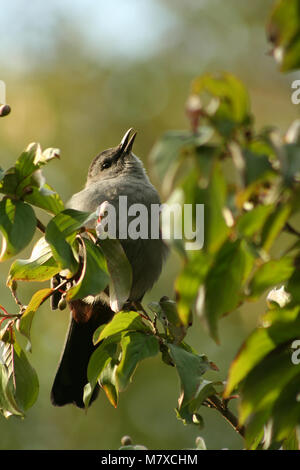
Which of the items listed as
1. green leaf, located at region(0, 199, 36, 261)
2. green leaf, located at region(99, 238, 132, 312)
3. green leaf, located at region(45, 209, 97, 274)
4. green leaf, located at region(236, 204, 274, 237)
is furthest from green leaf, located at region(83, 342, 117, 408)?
green leaf, located at region(236, 204, 274, 237)

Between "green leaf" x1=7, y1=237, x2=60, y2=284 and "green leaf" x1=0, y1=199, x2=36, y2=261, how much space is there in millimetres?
206

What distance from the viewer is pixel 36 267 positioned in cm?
246

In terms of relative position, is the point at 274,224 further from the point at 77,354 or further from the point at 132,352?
the point at 77,354

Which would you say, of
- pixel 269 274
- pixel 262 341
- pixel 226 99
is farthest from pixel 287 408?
pixel 226 99

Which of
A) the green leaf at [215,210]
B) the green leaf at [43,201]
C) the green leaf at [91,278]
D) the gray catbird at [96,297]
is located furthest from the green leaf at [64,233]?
the gray catbird at [96,297]

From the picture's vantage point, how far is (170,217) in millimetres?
1456

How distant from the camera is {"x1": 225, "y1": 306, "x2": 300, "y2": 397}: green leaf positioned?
65.2 inches

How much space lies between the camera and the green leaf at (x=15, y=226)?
220 centimetres

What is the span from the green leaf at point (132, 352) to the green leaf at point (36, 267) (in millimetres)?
397

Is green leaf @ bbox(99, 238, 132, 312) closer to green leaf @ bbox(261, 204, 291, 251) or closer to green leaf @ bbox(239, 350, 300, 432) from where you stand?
green leaf @ bbox(239, 350, 300, 432)

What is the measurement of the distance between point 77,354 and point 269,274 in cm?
287

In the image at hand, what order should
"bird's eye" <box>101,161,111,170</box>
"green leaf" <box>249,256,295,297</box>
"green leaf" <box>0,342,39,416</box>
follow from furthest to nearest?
"bird's eye" <box>101,161,111,170</box>
"green leaf" <box>0,342,39,416</box>
"green leaf" <box>249,256,295,297</box>

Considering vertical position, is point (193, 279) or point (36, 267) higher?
point (193, 279)

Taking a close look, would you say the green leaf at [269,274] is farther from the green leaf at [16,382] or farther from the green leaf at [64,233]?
the green leaf at [16,382]
